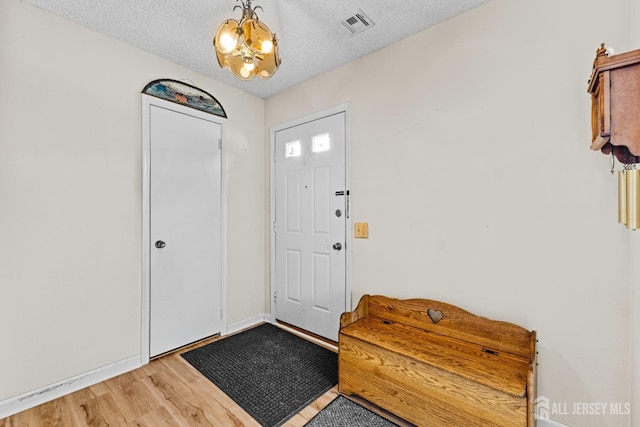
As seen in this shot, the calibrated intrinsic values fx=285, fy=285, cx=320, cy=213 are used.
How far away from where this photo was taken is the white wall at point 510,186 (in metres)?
1.47

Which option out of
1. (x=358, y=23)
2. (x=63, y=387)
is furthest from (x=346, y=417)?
(x=358, y=23)

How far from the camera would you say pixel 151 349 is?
2357mm

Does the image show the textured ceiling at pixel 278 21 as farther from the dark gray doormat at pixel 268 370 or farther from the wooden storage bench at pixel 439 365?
the dark gray doormat at pixel 268 370

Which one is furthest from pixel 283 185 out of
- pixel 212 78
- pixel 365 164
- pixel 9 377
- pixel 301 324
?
pixel 9 377

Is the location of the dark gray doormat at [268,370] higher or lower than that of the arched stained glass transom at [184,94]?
lower

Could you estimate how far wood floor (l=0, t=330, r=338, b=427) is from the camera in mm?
1696

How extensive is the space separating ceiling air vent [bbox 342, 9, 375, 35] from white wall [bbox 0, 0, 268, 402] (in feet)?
5.24

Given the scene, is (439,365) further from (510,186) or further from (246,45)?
(246,45)

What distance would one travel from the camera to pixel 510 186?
1.72 m

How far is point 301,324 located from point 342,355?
3.49ft

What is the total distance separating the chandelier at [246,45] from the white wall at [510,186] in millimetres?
1054

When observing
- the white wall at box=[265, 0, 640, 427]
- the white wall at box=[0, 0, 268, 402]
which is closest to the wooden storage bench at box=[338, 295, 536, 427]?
the white wall at box=[265, 0, 640, 427]

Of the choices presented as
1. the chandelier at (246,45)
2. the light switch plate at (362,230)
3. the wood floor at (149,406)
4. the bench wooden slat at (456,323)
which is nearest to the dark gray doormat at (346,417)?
the wood floor at (149,406)

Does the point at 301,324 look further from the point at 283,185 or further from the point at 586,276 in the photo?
the point at 586,276
